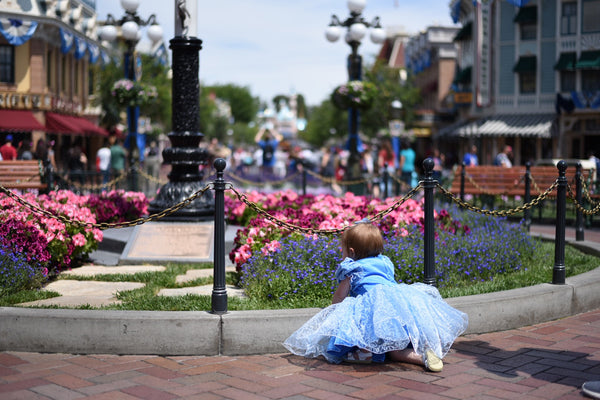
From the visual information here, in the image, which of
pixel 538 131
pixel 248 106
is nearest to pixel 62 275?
pixel 538 131

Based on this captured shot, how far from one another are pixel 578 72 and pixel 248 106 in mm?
93141

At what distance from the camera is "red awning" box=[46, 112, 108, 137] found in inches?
1322

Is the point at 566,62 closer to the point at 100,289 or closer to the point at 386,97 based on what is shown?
the point at 386,97

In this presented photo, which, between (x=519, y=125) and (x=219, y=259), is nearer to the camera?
(x=219, y=259)

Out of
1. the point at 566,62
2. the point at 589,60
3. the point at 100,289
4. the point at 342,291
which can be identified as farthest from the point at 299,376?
the point at 566,62

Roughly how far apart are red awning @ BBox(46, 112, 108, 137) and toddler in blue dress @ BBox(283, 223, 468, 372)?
29.7m

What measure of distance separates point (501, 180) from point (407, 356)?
10.9 meters

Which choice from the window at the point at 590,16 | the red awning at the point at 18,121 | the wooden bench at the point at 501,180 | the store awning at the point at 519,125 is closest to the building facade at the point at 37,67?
the red awning at the point at 18,121

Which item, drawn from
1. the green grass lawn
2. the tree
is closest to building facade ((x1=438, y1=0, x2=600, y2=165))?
the tree

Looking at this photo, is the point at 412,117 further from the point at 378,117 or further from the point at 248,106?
the point at 248,106

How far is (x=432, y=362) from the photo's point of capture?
5016mm

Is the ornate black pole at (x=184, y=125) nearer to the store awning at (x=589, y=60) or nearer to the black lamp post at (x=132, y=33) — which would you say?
the black lamp post at (x=132, y=33)

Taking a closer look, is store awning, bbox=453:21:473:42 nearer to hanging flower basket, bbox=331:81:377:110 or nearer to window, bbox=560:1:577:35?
window, bbox=560:1:577:35

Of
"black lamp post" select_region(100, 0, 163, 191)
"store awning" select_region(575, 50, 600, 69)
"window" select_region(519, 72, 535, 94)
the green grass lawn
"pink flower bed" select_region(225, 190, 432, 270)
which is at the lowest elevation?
A: the green grass lawn
